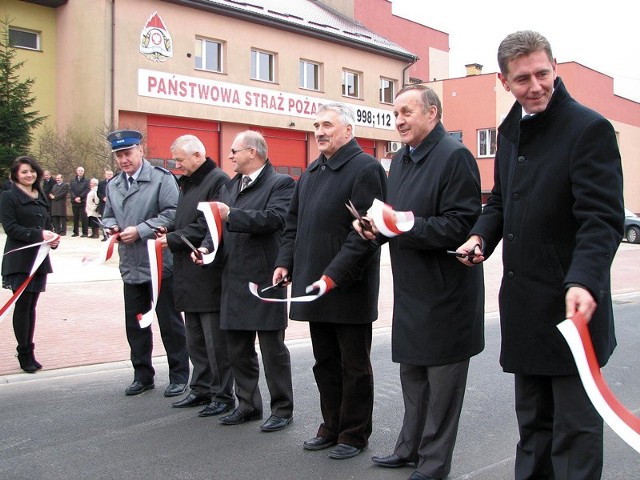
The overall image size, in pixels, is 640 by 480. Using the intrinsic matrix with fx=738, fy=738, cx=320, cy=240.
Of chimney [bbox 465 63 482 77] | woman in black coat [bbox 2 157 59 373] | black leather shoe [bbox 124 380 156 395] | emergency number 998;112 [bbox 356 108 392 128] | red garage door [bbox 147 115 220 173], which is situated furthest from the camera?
chimney [bbox 465 63 482 77]

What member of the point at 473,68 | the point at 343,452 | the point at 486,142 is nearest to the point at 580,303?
the point at 343,452

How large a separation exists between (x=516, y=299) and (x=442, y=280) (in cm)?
72

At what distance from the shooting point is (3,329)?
9.11 metres

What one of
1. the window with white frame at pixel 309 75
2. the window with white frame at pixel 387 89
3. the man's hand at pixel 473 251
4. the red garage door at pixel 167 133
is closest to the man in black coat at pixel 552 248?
the man's hand at pixel 473 251

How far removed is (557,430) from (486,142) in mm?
36855

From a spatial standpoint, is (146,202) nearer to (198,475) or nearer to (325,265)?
(325,265)

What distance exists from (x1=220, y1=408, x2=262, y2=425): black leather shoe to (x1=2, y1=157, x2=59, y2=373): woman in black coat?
260 cm

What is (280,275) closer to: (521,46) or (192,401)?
(192,401)

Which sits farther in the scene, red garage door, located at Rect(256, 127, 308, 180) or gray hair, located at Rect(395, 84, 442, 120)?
red garage door, located at Rect(256, 127, 308, 180)

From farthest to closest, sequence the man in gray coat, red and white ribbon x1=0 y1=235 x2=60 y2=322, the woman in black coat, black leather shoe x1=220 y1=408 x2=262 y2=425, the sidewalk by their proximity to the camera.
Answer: the sidewalk < the woman in black coat < red and white ribbon x1=0 y1=235 x2=60 y2=322 < the man in gray coat < black leather shoe x1=220 y1=408 x2=262 y2=425

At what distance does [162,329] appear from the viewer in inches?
257

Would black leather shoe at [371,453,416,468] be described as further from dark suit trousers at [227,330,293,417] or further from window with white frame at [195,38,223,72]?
window with white frame at [195,38,223,72]

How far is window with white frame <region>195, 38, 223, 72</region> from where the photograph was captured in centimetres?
2917

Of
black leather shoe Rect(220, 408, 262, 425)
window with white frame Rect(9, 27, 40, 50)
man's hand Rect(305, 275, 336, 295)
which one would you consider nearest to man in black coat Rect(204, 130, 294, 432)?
black leather shoe Rect(220, 408, 262, 425)
